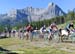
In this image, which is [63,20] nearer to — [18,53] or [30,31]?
[30,31]

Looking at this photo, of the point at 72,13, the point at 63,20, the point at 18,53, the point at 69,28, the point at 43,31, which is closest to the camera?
the point at 18,53

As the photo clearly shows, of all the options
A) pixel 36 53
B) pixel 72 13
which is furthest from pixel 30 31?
pixel 72 13

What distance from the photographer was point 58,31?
76.0 feet

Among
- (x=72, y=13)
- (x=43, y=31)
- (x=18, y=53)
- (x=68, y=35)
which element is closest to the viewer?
(x=18, y=53)

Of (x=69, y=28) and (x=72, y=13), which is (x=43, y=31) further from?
(x=72, y=13)

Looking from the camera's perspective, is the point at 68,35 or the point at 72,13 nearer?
the point at 68,35

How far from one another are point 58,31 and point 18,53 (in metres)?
10.9

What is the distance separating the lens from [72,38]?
2117cm

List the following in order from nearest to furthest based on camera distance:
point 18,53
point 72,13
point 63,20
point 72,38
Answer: point 18,53
point 72,38
point 72,13
point 63,20

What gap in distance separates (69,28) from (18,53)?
13.3 m

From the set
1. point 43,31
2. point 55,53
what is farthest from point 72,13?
point 55,53

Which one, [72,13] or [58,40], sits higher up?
[72,13]

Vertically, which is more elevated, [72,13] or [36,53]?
[72,13]

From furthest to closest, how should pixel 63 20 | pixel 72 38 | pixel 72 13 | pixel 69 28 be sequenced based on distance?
pixel 63 20 → pixel 72 13 → pixel 69 28 → pixel 72 38
